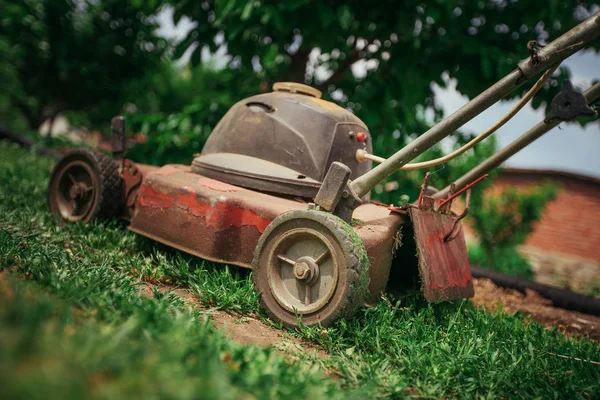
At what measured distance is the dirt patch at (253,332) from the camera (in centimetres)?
266

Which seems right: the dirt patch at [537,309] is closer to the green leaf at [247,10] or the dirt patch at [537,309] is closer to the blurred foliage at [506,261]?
the green leaf at [247,10]

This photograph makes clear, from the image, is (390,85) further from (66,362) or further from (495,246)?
(495,246)

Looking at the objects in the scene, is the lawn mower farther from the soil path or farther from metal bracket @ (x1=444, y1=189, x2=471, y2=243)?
the soil path

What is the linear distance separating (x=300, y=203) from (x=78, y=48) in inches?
412

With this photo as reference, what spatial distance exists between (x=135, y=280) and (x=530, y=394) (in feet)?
8.00

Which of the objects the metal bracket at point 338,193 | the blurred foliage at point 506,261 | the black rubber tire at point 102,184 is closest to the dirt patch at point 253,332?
the metal bracket at point 338,193

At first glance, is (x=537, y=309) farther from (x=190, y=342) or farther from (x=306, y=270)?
(x=190, y=342)

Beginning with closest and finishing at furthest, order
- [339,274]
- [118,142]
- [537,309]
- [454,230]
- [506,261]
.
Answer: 1. [339,274]
2. [454,230]
3. [118,142]
4. [537,309]
5. [506,261]

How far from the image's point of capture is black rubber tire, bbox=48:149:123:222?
13.4 feet

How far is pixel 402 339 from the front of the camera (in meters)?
2.97

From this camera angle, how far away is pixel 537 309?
17.0 ft

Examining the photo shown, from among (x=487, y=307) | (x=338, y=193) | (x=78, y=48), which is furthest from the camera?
(x=78, y=48)

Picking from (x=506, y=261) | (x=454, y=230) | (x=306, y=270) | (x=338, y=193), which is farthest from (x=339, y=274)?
(x=506, y=261)

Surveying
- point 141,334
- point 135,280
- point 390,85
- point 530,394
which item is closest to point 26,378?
point 141,334
